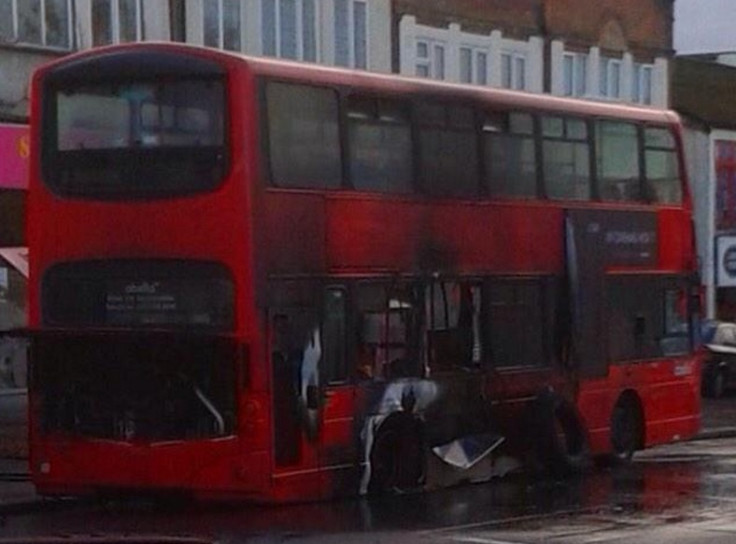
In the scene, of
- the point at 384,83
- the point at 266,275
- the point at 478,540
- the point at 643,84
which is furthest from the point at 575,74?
the point at 478,540

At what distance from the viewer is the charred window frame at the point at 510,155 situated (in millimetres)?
22469

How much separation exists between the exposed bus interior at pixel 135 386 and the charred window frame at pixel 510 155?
463 centimetres

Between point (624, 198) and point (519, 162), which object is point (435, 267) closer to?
point (519, 162)


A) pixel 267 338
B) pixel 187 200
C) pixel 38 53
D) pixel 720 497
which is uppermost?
pixel 38 53

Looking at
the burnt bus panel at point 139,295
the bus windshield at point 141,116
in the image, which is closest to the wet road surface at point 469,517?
the burnt bus panel at point 139,295

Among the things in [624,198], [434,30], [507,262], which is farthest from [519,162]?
[434,30]

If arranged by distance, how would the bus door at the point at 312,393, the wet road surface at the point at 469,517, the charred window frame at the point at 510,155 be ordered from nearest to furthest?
the wet road surface at the point at 469,517
the bus door at the point at 312,393
the charred window frame at the point at 510,155

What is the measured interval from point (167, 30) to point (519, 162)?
10.2 m

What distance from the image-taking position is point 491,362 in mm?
22688

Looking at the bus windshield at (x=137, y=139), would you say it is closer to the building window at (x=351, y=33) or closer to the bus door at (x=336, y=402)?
the bus door at (x=336, y=402)

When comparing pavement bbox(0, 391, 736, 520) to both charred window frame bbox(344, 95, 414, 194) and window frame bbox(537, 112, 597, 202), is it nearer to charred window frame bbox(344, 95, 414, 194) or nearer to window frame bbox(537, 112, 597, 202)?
charred window frame bbox(344, 95, 414, 194)

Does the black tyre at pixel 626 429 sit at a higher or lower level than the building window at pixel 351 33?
lower

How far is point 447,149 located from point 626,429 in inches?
231

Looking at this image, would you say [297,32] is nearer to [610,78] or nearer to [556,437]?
[610,78]
